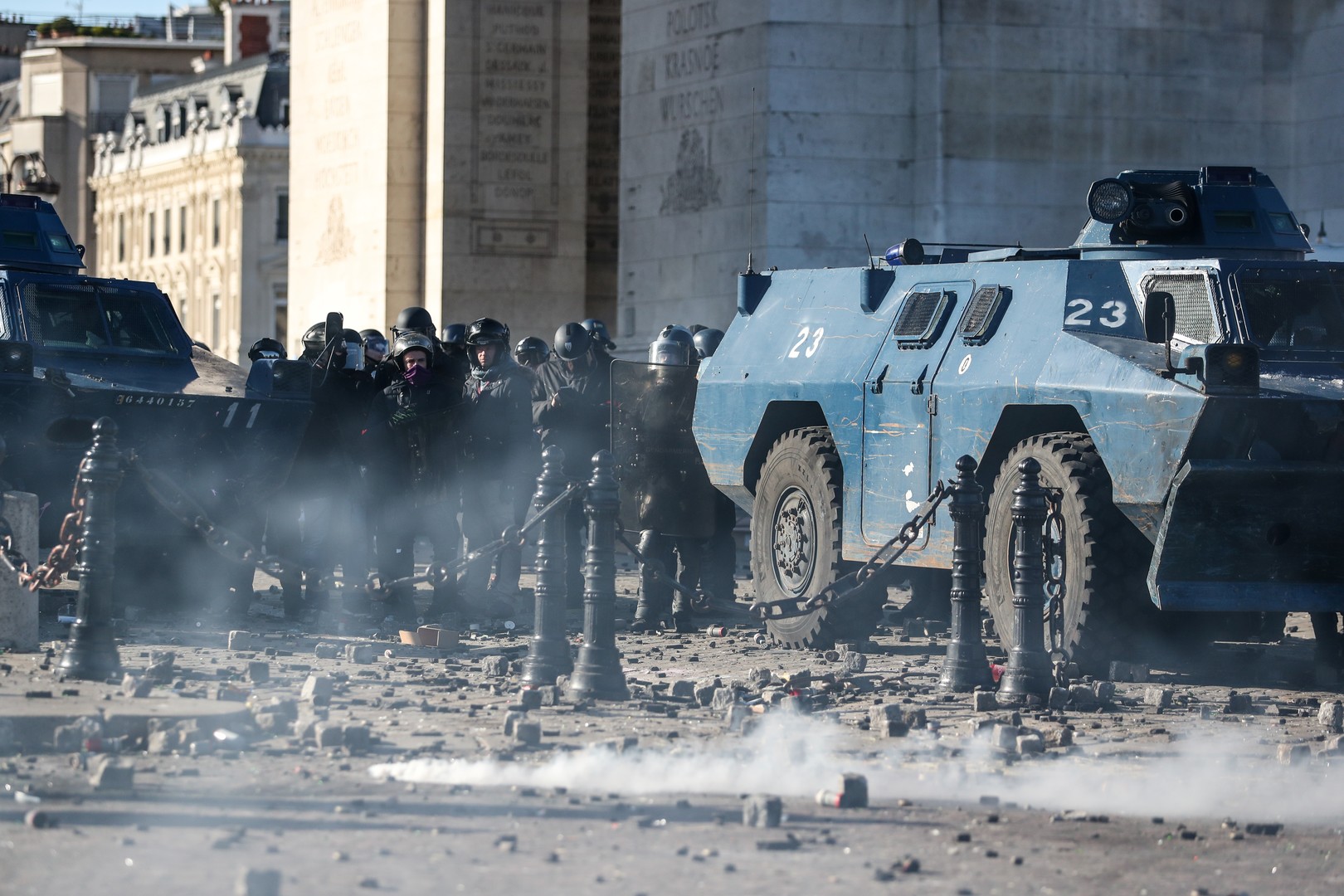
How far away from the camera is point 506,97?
29859 millimetres

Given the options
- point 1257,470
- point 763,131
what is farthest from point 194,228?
point 1257,470

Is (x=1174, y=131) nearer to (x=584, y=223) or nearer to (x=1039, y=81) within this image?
(x=1039, y=81)

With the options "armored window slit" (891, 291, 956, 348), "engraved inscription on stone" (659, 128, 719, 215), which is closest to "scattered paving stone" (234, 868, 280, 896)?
"armored window slit" (891, 291, 956, 348)

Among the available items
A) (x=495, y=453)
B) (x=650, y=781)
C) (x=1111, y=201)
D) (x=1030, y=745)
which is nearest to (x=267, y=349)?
(x=495, y=453)

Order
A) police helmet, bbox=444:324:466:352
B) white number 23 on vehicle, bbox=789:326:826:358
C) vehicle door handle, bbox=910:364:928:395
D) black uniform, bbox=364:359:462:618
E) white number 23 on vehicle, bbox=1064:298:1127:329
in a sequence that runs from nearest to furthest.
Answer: white number 23 on vehicle, bbox=1064:298:1127:329 → vehicle door handle, bbox=910:364:928:395 → white number 23 on vehicle, bbox=789:326:826:358 → black uniform, bbox=364:359:462:618 → police helmet, bbox=444:324:466:352

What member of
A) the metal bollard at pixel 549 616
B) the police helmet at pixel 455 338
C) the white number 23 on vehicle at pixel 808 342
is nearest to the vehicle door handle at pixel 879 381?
the white number 23 on vehicle at pixel 808 342

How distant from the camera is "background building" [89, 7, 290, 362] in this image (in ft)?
238

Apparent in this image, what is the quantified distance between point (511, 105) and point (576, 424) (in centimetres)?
1504

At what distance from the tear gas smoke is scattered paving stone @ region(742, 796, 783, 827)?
524 millimetres

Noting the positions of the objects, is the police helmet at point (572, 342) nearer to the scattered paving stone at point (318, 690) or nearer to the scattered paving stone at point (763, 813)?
the scattered paving stone at point (318, 690)

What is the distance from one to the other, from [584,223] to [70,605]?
1662 centimetres

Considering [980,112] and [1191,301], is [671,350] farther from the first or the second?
[980,112]

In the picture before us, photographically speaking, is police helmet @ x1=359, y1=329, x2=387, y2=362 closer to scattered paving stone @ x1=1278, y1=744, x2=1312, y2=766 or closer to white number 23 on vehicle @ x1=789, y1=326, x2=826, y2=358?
white number 23 on vehicle @ x1=789, y1=326, x2=826, y2=358

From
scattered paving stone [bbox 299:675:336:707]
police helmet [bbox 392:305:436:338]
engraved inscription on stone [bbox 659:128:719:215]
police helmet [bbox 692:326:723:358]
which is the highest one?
engraved inscription on stone [bbox 659:128:719:215]
